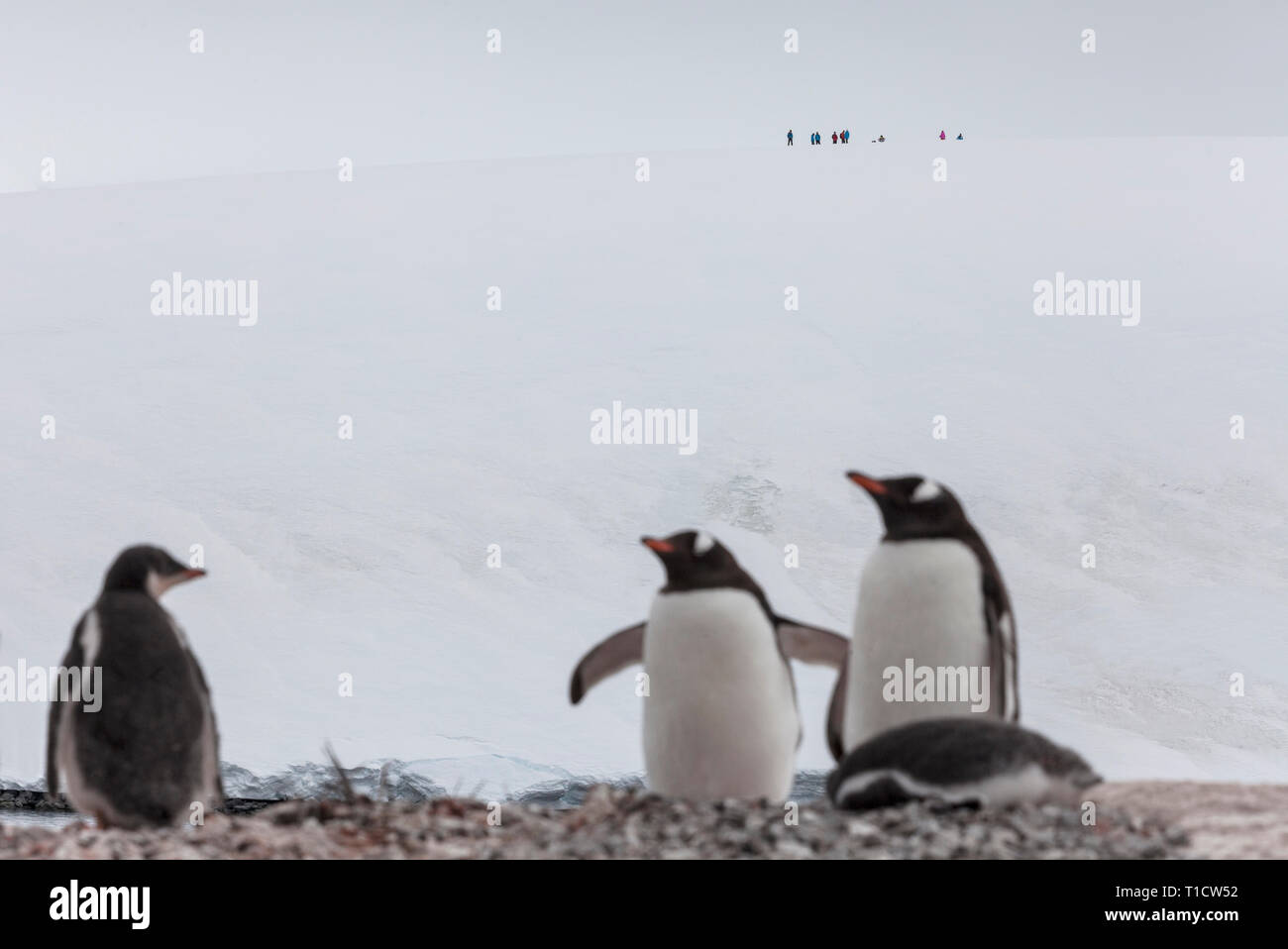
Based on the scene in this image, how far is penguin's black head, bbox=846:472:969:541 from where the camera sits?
3.04 meters

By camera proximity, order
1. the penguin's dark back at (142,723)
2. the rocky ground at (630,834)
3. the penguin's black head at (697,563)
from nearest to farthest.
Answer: the rocky ground at (630,834) < the penguin's dark back at (142,723) < the penguin's black head at (697,563)

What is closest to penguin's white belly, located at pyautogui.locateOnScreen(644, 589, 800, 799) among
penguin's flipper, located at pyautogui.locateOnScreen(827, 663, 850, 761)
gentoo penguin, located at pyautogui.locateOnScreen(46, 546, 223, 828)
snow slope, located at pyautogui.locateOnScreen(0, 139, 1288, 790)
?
penguin's flipper, located at pyautogui.locateOnScreen(827, 663, 850, 761)

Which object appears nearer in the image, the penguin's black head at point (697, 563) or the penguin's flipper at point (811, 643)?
the penguin's black head at point (697, 563)

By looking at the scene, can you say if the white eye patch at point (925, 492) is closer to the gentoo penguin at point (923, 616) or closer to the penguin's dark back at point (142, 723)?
the gentoo penguin at point (923, 616)

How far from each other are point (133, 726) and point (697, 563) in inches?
46.2

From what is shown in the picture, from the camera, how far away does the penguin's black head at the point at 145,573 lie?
2.88m

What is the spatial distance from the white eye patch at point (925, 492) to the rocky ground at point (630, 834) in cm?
77

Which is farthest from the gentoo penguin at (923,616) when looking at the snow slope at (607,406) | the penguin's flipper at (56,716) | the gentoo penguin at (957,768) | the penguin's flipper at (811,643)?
the snow slope at (607,406)

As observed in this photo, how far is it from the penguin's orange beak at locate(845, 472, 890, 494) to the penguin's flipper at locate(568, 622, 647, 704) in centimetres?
67

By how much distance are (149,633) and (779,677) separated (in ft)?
4.31

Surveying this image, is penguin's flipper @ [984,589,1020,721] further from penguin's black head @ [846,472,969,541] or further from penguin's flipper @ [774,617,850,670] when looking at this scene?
penguin's flipper @ [774,617,850,670]

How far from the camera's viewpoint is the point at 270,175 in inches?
731

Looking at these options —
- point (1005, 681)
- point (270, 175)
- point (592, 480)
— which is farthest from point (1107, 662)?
point (270, 175)
